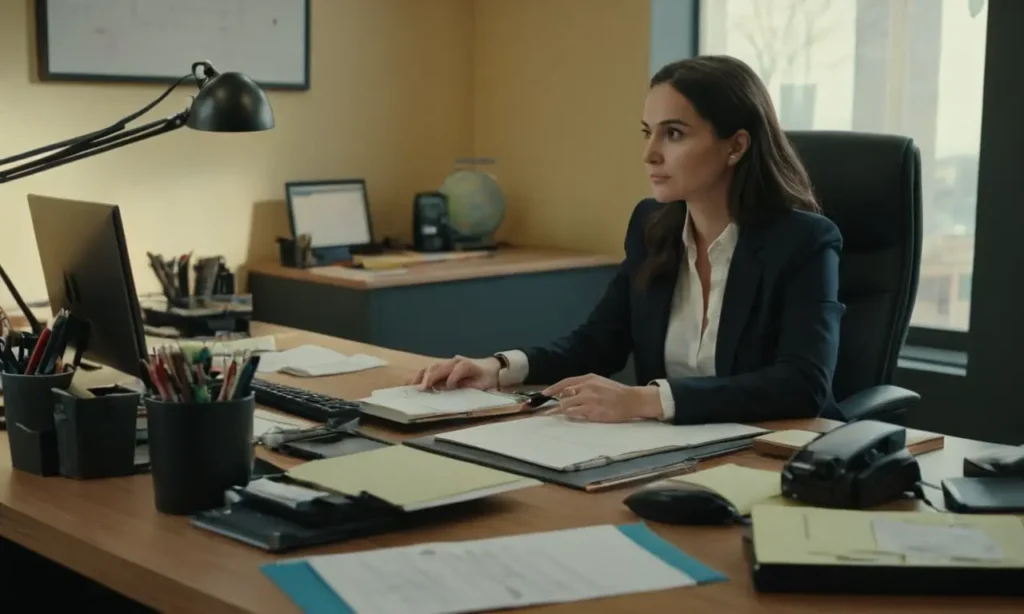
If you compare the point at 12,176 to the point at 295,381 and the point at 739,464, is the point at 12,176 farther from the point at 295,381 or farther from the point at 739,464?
the point at 739,464

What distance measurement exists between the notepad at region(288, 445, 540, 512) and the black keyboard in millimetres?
263

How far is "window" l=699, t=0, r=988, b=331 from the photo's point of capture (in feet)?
10.3

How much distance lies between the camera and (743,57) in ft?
12.0

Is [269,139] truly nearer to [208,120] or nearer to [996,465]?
[208,120]

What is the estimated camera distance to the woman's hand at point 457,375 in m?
1.99

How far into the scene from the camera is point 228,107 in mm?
1957

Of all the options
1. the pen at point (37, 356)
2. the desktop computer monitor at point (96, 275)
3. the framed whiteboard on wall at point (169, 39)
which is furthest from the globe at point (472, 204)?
the pen at point (37, 356)

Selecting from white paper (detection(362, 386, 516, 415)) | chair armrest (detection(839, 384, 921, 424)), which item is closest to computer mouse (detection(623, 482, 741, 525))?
white paper (detection(362, 386, 516, 415))

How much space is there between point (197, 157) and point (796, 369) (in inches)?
77.8

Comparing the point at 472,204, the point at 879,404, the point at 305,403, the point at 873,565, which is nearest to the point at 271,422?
the point at 305,403

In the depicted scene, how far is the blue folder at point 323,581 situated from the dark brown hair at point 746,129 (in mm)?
995

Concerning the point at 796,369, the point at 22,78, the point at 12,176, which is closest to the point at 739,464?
the point at 796,369

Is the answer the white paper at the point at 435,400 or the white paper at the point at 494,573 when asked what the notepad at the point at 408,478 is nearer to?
the white paper at the point at 494,573

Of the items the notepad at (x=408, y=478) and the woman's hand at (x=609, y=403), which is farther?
the woman's hand at (x=609, y=403)
